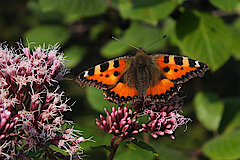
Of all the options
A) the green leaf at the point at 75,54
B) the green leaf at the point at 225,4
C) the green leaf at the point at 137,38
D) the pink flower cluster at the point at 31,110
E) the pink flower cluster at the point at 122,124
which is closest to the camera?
the pink flower cluster at the point at 31,110

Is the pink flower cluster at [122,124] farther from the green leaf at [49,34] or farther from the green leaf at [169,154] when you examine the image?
the green leaf at [49,34]

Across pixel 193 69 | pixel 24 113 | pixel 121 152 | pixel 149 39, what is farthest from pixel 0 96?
pixel 149 39

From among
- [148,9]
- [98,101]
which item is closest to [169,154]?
[98,101]

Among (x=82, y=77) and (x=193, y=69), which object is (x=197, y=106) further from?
(x=82, y=77)

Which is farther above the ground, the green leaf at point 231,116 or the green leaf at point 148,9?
the green leaf at point 148,9

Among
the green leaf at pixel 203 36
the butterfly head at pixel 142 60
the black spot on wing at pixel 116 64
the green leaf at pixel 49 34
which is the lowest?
the black spot on wing at pixel 116 64

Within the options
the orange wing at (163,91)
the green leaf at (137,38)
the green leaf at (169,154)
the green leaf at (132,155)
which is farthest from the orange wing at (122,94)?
the green leaf at (137,38)
